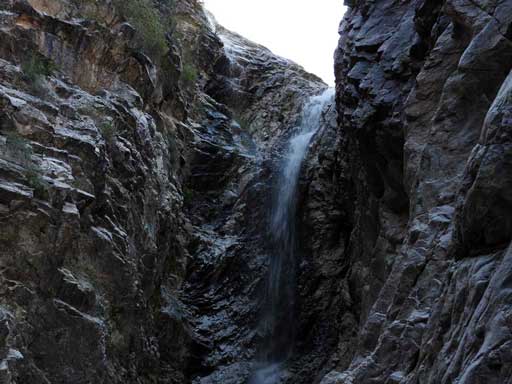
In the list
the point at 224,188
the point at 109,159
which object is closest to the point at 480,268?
the point at 109,159

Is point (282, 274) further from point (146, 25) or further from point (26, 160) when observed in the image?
point (26, 160)

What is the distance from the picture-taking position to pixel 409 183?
12508 millimetres

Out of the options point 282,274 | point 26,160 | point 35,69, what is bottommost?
point 282,274

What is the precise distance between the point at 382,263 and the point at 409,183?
109 inches

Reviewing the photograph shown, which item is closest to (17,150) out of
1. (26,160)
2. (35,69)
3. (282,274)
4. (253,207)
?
(26,160)

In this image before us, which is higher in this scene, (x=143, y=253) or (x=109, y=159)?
(x=109, y=159)

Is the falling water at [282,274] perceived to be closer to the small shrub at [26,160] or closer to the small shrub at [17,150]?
the small shrub at [26,160]

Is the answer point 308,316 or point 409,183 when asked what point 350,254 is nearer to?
point 308,316

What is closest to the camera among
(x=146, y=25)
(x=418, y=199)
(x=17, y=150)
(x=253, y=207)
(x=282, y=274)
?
(x=418, y=199)

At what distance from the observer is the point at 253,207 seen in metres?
21.7

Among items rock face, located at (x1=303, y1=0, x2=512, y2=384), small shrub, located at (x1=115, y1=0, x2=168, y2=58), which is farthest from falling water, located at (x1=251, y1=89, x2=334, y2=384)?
small shrub, located at (x1=115, y1=0, x2=168, y2=58)

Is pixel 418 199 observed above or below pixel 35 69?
above

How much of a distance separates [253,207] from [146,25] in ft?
22.0

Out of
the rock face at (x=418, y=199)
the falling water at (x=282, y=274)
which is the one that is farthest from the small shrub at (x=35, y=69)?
the falling water at (x=282, y=274)
